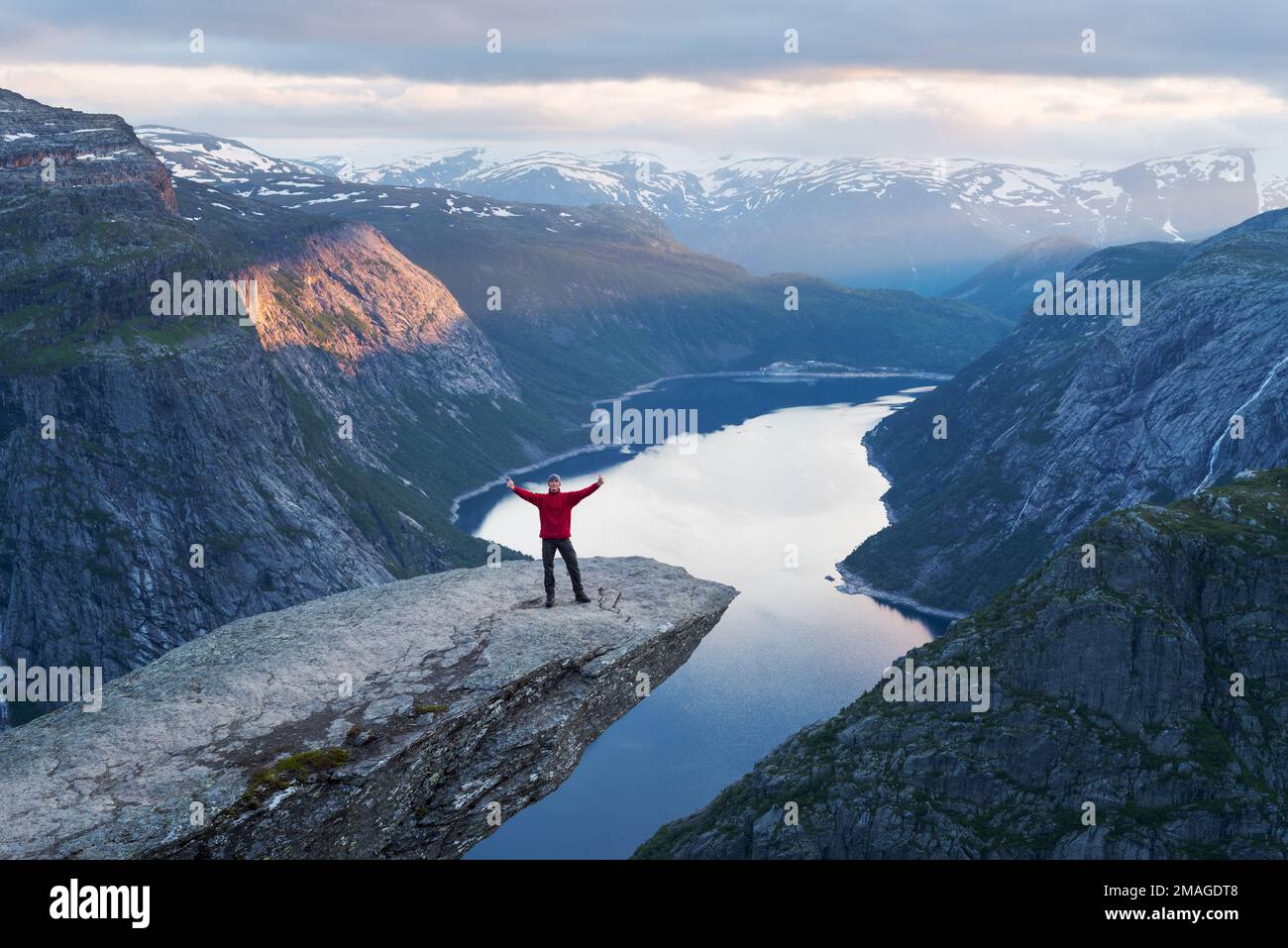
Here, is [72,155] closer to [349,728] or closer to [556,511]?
[556,511]

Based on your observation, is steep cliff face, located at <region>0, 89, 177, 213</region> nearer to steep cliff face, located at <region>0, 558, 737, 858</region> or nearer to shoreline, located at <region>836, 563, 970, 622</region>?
shoreline, located at <region>836, 563, 970, 622</region>

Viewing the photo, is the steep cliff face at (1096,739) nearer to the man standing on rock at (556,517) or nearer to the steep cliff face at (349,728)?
the steep cliff face at (349,728)

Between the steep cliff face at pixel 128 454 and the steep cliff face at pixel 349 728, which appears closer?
the steep cliff face at pixel 349 728

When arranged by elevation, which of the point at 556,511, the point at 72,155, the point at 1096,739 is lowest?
the point at 1096,739

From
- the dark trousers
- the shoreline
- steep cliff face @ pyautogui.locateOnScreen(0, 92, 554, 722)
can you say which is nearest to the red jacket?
the dark trousers

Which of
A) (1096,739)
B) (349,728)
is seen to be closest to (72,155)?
(1096,739)

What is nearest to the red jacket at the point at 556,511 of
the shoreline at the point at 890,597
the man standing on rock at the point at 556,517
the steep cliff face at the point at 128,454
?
the man standing on rock at the point at 556,517
